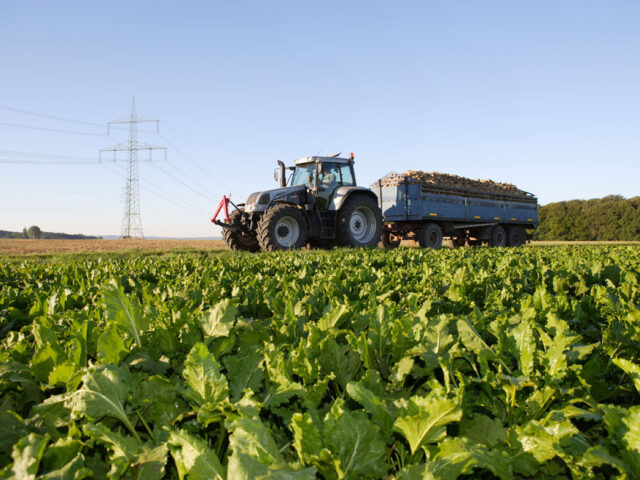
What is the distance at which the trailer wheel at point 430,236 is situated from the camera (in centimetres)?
1461

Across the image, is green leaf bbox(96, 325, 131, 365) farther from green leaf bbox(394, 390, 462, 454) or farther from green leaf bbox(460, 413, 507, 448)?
green leaf bbox(460, 413, 507, 448)

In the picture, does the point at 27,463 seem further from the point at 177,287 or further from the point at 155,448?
the point at 177,287

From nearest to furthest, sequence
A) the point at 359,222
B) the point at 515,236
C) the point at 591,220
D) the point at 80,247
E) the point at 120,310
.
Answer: the point at 120,310
the point at 359,222
the point at 80,247
the point at 515,236
the point at 591,220

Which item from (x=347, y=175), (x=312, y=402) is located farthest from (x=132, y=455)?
(x=347, y=175)

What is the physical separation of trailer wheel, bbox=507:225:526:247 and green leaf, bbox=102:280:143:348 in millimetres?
20345

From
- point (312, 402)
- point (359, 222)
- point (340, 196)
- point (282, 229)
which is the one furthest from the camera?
point (359, 222)

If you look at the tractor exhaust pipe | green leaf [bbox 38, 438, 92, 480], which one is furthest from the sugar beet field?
the tractor exhaust pipe

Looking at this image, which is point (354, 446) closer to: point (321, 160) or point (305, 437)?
point (305, 437)

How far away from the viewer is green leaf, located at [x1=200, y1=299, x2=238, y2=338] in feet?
5.08

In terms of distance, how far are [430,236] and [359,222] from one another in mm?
4019

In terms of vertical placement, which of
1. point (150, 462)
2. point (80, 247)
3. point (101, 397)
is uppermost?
point (80, 247)

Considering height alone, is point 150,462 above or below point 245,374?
below

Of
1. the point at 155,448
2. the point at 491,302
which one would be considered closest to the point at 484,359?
the point at 155,448

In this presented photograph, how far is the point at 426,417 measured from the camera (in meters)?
0.98
